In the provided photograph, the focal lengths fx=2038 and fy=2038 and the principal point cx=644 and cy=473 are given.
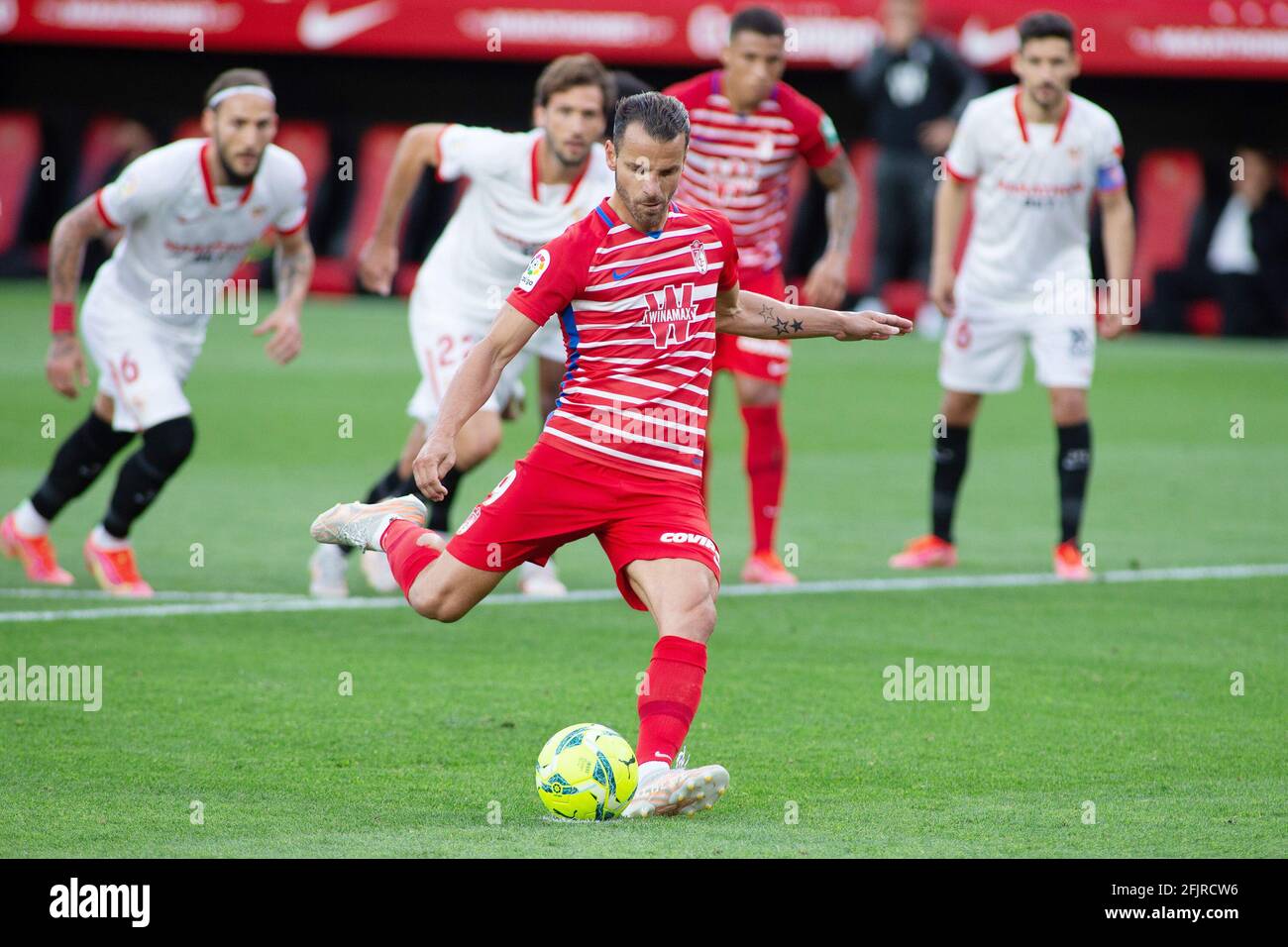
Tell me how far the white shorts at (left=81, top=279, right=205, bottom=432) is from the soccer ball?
3781 millimetres

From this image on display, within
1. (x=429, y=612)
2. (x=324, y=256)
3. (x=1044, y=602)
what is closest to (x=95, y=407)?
(x=429, y=612)

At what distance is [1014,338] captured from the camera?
32.9 ft

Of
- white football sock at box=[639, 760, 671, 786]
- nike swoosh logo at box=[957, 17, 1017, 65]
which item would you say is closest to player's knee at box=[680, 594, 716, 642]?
white football sock at box=[639, 760, 671, 786]

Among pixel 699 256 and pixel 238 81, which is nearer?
pixel 699 256

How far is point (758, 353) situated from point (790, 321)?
10.9ft

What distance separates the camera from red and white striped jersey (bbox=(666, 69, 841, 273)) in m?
9.45

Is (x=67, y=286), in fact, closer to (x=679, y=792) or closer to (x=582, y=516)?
(x=582, y=516)

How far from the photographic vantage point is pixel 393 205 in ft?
29.2

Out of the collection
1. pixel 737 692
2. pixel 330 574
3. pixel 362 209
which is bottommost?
pixel 737 692

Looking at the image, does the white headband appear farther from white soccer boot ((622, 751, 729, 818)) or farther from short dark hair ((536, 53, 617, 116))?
white soccer boot ((622, 751, 729, 818))

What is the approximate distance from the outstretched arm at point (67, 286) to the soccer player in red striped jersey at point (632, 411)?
304 cm

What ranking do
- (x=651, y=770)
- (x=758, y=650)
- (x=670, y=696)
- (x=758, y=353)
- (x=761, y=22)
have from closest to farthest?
(x=651, y=770)
(x=670, y=696)
(x=758, y=650)
(x=761, y=22)
(x=758, y=353)

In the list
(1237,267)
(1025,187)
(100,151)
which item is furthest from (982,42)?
(1025,187)

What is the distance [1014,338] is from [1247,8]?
16666 mm
